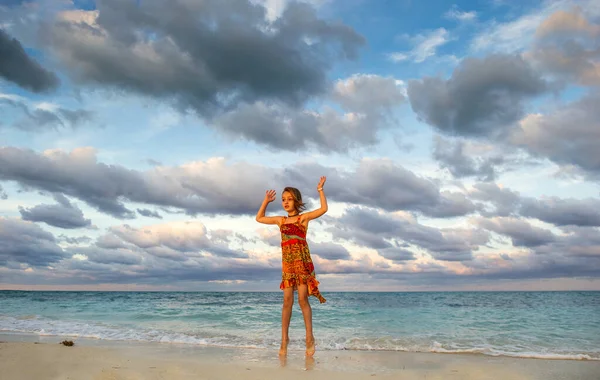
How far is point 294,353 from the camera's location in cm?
694

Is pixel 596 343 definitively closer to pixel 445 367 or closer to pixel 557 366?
pixel 557 366

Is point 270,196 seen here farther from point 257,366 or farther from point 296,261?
point 257,366

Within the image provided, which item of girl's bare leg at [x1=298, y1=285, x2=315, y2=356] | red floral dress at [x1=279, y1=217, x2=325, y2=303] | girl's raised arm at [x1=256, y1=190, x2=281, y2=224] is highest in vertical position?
girl's raised arm at [x1=256, y1=190, x2=281, y2=224]

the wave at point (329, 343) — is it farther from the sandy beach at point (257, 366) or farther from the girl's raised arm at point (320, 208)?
the girl's raised arm at point (320, 208)

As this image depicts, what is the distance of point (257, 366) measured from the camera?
5.57 metres

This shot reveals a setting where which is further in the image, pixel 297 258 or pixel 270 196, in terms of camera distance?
pixel 270 196

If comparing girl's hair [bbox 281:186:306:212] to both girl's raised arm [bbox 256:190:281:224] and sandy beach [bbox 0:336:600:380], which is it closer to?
girl's raised arm [bbox 256:190:281:224]

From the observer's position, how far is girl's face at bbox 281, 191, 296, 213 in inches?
248

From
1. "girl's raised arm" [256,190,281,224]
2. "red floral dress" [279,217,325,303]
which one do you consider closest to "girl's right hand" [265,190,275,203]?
"girl's raised arm" [256,190,281,224]

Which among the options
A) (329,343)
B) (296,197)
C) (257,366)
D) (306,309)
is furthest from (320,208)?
(329,343)

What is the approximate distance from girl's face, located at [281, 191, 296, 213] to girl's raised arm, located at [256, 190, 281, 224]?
0.65ft

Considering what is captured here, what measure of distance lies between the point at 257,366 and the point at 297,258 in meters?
1.47

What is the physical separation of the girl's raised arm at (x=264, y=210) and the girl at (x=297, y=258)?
0.7 inches

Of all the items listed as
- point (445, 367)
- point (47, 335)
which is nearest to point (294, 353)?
point (445, 367)
